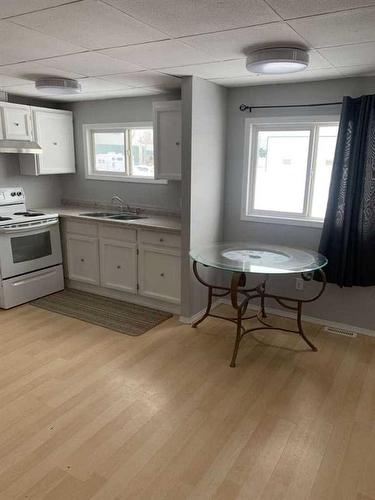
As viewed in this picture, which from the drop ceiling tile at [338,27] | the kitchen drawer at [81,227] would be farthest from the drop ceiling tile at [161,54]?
the kitchen drawer at [81,227]

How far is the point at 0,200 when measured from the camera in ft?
14.1

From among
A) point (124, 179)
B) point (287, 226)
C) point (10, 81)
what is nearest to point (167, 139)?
point (124, 179)

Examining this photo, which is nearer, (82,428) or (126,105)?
(82,428)

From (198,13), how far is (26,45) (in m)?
1.22

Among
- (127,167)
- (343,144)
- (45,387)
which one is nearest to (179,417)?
(45,387)

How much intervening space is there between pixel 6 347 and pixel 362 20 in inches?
132

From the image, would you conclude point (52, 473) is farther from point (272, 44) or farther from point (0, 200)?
point (0, 200)

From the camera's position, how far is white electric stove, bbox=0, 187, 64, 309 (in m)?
3.88

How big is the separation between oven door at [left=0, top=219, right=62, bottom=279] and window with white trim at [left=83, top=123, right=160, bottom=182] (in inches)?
38.4

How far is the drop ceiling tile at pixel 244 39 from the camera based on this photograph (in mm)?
1976

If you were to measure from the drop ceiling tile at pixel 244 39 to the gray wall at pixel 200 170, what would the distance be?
853 millimetres

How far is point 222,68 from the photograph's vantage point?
2.87 metres

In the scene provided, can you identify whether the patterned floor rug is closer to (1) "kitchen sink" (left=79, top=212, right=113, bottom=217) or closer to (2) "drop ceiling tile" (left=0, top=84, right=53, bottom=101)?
(1) "kitchen sink" (left=79, top=212, right=113, bottom=217)

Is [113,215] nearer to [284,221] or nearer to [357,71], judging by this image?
[284,221]
